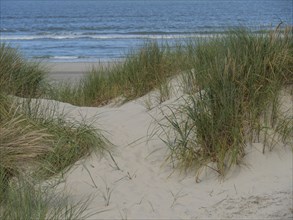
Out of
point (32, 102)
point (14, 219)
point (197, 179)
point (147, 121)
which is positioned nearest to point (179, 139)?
point (197, 179)

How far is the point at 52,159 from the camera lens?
538cm

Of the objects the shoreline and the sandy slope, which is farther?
the shoreline

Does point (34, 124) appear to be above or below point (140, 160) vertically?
above

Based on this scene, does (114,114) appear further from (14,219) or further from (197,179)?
(14,219)

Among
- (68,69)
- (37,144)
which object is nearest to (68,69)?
(68,69)

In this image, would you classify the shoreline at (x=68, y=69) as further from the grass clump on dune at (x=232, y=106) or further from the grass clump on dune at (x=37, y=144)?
the grass clump on dune at (x=232, y=106)

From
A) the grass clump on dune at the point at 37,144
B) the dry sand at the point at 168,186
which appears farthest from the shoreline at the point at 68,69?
the dry sand at the point at 168,186

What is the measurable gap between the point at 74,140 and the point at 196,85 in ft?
5.66

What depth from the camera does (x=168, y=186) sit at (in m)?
5.23

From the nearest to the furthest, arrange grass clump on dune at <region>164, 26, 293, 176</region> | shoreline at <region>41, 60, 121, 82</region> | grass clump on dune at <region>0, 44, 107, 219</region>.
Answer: grass clump on dune at <region>0, 44, 107, 219</region>, grass clump on dune at <region>164, 26, 293, 176</region>, shoreline at <region>41, 60, 121, 82</region>

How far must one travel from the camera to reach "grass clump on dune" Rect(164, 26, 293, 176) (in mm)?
5281

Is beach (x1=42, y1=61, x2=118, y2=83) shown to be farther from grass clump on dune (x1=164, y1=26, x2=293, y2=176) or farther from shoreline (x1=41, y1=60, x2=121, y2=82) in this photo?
grass clump on dune (x1=164, y1=26, x2=293, y2=176)

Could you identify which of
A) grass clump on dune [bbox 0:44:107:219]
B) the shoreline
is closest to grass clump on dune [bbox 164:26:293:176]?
grass clump on dune [bbox 0:44:107:219]

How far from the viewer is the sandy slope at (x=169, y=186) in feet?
15.6
